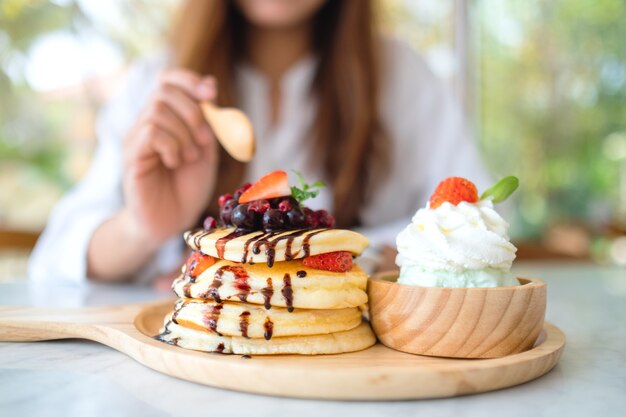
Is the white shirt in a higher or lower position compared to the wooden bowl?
higher

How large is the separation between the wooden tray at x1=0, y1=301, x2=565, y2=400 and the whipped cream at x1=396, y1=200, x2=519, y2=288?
14 centimetres

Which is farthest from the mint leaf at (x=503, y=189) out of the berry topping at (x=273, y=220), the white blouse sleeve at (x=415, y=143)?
the white blouse sleeve at (x=415, y=143)

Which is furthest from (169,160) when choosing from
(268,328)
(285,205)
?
(268,328)

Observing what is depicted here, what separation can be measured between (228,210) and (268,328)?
0.25m

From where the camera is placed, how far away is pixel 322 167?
93.9 inches

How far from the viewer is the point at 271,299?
2.93 feet

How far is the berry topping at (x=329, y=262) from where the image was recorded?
939mm

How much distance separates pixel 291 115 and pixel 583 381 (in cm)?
185

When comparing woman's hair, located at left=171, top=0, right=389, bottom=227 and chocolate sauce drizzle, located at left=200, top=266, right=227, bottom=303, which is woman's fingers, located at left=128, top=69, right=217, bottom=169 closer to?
woman's hair, located at left=171, top=0, right=389, bottom=227

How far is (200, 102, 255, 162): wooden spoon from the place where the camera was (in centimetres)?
118

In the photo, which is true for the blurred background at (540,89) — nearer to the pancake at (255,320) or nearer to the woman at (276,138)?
the woman at (276,138)

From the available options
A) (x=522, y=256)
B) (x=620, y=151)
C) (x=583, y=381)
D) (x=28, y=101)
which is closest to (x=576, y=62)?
(x=620, y=151)

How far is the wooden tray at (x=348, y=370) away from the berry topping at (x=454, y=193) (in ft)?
0.95

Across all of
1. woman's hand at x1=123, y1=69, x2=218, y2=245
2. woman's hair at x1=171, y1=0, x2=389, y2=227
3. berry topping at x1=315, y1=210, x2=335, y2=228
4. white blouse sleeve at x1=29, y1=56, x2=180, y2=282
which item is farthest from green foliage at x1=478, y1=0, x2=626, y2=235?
berry topping at x1=315, y1=210, x2=335, y2=228
